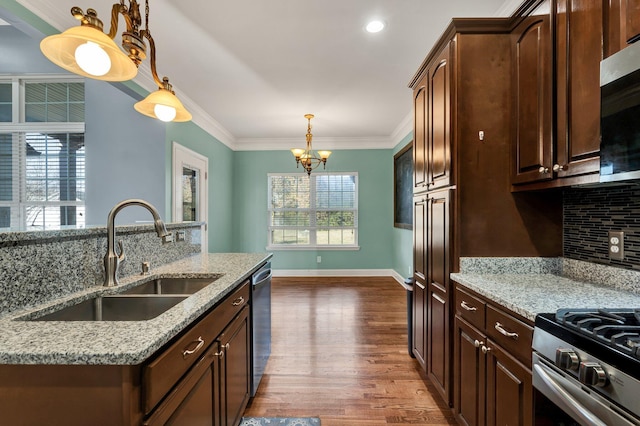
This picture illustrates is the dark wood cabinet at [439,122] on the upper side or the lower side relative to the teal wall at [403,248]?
upper

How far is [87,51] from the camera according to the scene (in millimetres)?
1179

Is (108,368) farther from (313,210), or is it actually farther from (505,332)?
(313,210)

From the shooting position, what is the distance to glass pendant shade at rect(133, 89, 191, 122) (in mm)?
1654

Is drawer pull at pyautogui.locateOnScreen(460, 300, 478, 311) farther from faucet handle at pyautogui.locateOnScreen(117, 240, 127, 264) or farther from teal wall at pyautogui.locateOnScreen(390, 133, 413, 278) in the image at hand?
teal wall at pyautogui.locateOnScreen(390, 133, 413, 278)

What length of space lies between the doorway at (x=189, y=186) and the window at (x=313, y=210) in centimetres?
165

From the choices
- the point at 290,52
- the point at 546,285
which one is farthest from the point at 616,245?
the point at 290,52

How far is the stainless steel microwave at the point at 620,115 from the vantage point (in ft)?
3.42

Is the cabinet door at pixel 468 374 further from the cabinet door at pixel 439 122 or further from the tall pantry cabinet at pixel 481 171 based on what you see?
the cabinet door at pixel 439 122

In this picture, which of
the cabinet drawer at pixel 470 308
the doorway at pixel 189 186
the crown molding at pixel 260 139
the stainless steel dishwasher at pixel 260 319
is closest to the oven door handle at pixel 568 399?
the cabinet drawer at pixel 470 308

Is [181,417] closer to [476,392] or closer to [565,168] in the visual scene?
[476,392]

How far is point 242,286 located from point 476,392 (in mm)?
1385

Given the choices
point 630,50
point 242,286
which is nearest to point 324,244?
point 242,286

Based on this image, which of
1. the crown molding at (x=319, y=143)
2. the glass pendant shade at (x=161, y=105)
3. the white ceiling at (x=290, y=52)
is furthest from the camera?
the crown molding at (x=319, y=143)

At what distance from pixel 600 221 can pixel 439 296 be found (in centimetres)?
95
